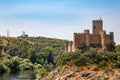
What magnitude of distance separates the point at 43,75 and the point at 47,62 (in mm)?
60144

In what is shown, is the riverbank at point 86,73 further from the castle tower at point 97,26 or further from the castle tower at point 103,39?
the castle tower at point 97,26

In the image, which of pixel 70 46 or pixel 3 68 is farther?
pixel 3 68

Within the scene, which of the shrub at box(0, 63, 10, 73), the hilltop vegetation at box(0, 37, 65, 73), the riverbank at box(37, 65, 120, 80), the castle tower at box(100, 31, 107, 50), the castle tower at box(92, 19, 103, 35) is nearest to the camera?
the riverbank at box(37, 65, 120, 80)

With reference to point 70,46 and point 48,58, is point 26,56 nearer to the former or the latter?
point 48,58

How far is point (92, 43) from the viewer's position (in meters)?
71.2

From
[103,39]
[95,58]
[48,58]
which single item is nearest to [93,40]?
[103,39]

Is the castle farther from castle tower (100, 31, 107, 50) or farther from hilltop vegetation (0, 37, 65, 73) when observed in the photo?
hilltop vegetation (0, 37, 65, 73)

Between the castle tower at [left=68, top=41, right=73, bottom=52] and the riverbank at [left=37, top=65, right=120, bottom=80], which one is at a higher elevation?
the castle tower at [left=68, top=41, right=73, bottom=52]

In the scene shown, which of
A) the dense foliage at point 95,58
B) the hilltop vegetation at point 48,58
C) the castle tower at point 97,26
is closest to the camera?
the dense foliage at point 95,58

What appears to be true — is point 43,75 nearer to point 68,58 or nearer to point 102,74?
point 68,58

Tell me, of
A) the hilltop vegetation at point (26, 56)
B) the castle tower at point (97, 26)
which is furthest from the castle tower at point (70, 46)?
the hilltop vegetation at point (26, 56)

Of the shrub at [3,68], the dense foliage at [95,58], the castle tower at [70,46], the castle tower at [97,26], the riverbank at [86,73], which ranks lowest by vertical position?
the shrub at [3,68]

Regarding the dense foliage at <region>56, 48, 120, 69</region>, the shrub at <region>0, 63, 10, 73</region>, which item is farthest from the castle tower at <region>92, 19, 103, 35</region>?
the shrub at <region>0, 63, 10, 73</region>

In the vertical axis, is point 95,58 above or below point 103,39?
below
